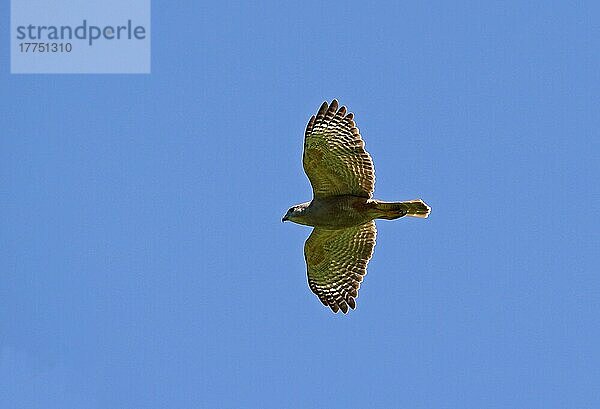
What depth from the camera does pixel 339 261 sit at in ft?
58.6

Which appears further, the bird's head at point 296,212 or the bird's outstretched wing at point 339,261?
the bird's outstretched wing at point 339,261

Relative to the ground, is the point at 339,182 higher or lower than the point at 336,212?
higher

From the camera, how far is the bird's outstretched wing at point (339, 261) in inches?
696

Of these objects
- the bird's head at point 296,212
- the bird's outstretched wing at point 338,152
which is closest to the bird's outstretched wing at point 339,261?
the bird's head at point 296,212

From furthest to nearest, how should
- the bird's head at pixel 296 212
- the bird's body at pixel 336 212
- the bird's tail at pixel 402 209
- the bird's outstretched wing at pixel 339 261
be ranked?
the bird's outstretched wing at pixel 339 261 → the bird's head at pixel 296 212 → the bird's body at pixel 336 212 → the bird's tail at pixel 402 209

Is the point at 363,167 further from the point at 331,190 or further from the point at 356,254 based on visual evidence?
the point at 356,254

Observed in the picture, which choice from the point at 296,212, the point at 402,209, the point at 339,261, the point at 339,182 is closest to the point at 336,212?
the point at 339,182

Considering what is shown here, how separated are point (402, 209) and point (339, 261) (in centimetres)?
190

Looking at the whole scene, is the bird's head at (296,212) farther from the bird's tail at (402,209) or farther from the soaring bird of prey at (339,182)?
the bird's tail at (402,209)

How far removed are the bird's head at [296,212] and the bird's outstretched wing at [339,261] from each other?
0.62 meters

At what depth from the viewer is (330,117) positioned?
16.5m

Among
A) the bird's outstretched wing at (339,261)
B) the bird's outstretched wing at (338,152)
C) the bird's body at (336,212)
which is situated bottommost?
the bird's outstretched wing at (339,261)

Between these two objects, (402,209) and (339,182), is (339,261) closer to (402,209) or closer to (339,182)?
(339,182)

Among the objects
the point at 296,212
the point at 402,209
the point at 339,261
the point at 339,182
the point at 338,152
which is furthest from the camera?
the point at 339,261
